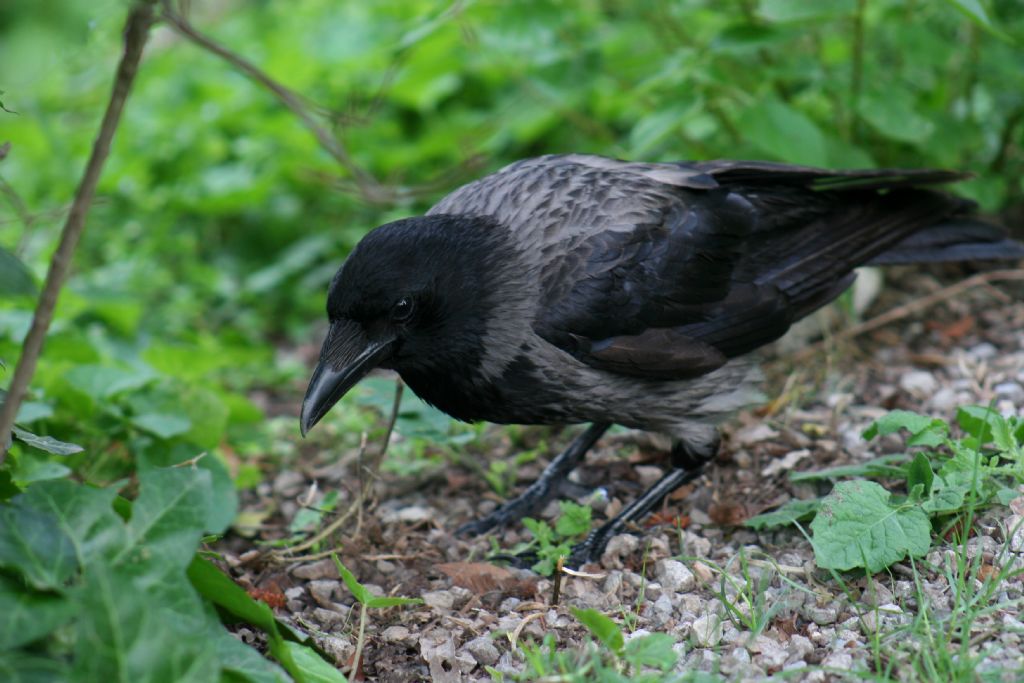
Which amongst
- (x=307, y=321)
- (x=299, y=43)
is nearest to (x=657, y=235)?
(x=307, y=321)

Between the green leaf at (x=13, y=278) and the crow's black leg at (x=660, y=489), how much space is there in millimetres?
2144

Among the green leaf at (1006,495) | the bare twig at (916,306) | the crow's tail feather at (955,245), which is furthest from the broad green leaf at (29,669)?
the bare twig at (916,306)

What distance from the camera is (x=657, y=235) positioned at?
157 inches

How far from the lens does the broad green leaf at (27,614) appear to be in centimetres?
223

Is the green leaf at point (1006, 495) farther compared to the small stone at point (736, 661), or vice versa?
the green leaf at point (1006, 495)

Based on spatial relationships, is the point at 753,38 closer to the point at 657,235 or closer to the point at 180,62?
the point at 657,235

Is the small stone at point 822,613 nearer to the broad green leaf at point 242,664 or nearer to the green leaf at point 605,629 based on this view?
the green leaf at point 605,629

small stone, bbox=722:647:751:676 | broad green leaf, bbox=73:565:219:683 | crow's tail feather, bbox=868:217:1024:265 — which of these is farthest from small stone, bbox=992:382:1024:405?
broad green leaf, bbox=73:565:219:683

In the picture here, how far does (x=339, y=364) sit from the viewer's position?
3.55 m

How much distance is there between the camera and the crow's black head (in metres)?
3.52

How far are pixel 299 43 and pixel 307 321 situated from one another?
8.92 ft

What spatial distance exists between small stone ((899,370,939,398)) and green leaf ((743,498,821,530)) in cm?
123

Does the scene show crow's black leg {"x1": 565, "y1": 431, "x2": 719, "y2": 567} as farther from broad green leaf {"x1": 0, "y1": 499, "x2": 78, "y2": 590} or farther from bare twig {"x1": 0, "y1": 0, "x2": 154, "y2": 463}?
bare twig {"x1": 0, "y1": 0, "x2": 154, "y2": 463}

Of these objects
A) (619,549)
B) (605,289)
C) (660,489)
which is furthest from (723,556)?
(605,289)
